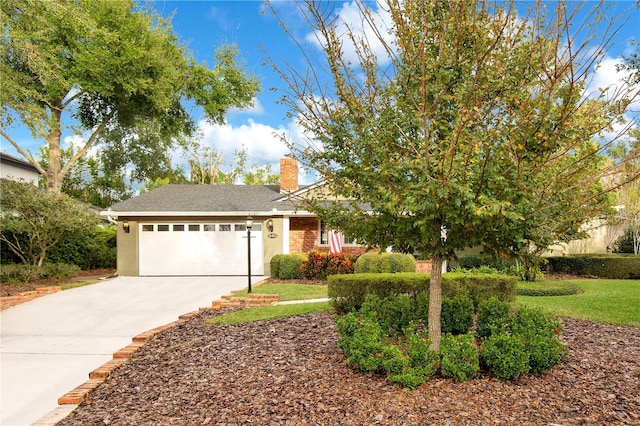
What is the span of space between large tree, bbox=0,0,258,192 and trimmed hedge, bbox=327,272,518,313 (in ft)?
37.5

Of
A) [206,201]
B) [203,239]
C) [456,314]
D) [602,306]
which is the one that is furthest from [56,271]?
[602,306]

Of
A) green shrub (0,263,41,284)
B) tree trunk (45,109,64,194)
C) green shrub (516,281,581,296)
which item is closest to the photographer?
green shrub (516,281,581,296)

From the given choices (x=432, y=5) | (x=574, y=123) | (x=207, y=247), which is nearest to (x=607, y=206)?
(x=574, y=123)

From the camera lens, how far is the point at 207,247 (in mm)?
15328

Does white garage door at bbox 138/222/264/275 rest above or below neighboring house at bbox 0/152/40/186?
below

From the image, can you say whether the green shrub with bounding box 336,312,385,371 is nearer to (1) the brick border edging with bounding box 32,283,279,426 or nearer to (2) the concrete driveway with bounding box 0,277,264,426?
(1) the brick border edging with bounding box 32,283,279,426

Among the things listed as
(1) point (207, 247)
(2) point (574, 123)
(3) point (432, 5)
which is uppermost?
(3) point (432, 5)

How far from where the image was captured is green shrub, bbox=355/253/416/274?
11.3 metres

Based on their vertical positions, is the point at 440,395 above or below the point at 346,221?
below

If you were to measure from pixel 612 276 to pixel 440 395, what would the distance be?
14.4m

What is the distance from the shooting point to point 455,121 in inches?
152

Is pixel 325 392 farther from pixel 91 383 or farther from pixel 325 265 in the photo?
pixel 325 265

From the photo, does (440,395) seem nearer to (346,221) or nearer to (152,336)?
(346,221)

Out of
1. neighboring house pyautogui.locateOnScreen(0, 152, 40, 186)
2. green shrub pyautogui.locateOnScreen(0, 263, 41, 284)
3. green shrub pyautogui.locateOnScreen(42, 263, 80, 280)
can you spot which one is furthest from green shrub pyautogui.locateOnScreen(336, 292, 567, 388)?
neighboring house pyautogui.locateOnScreen(0, 152, 40, 186)
